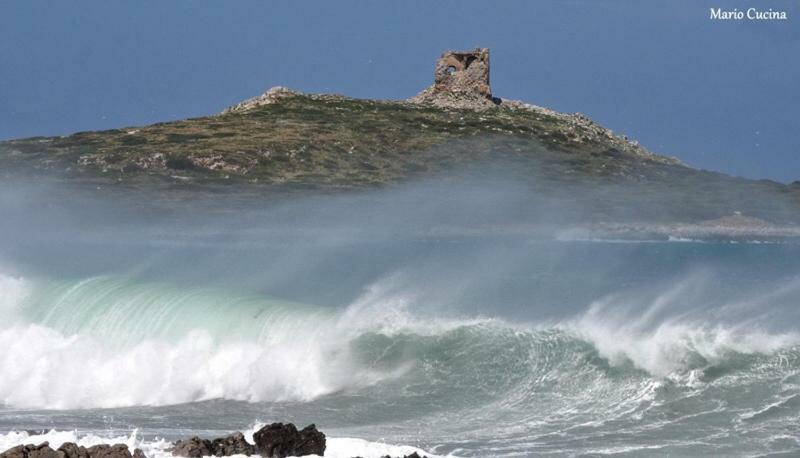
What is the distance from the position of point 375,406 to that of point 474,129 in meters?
115

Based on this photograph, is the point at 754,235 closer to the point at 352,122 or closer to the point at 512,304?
the point at 352,122

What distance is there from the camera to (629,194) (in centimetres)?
12481

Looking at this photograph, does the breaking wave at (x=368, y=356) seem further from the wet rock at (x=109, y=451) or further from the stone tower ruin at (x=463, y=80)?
the stone tower ruin at (x=463, y=80)

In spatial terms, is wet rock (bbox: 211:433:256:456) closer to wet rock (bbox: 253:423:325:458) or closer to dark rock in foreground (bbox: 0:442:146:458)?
wet rock (bbox: 253:423:325:458)

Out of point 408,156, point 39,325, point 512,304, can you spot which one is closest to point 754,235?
point 408,156

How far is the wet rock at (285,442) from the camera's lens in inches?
578

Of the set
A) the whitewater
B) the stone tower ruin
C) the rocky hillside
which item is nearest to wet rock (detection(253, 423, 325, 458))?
the whitewater

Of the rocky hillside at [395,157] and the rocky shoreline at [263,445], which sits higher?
the rocky hillside at [395,157]

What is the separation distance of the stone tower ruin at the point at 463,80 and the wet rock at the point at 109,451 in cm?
11689

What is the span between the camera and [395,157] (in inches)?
5261

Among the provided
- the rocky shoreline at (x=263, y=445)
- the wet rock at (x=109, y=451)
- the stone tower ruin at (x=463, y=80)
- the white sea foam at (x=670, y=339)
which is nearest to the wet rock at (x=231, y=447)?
the rocky shoreline at (x=263, y=445)

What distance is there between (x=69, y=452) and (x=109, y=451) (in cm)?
41

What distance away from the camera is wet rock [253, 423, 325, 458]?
14.7 metres

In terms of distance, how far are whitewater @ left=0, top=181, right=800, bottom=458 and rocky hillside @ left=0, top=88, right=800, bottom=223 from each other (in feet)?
268
